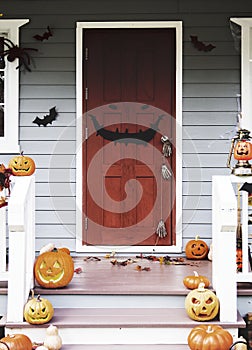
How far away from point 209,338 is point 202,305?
1.24ft

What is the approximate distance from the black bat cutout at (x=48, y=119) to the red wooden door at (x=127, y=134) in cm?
31

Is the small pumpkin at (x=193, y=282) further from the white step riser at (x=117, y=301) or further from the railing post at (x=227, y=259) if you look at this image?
the railing post at (x=227, y=259)

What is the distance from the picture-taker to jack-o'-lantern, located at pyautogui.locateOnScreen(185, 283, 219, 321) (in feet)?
14.1

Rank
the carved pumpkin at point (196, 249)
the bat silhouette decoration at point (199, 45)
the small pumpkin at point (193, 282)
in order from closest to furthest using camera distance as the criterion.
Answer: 1. the small pumpkin at point (193, 282)
2. the carved pumpkin at point (196, 249)
3. the bat silhouette decoration at point (199, 45)

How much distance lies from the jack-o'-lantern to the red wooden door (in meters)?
2.01

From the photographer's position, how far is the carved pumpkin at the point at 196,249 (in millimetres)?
6129

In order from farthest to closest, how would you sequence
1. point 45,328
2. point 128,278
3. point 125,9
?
point 125,9, point 128,278, point 45,328

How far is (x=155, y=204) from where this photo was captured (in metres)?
6.38

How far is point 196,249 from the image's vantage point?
612 cm

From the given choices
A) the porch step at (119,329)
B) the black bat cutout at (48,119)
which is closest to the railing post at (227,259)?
the porch step at (119,329)

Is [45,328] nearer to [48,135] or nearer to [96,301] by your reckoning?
[96,301]

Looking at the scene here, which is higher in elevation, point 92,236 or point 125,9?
point 125,9

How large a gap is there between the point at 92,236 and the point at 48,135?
1.11m

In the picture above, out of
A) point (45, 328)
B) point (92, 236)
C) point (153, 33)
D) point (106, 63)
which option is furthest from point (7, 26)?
point (45, 328)
